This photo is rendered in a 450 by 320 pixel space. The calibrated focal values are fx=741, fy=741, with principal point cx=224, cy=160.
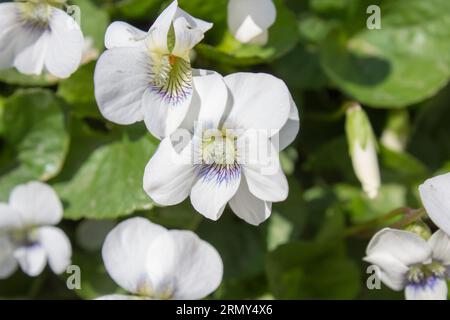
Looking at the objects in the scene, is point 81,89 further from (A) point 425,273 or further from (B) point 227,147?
(A) point 425,273

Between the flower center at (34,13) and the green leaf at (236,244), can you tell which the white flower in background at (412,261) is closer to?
the green leaf at (236,244)

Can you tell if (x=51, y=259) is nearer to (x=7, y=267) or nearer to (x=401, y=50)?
(x=7, y=267)

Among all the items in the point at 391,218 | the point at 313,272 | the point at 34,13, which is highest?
the point at 34,13

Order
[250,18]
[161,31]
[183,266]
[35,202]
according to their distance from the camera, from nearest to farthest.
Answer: [161,31]
[183,266]
[250,18]
[35,202]

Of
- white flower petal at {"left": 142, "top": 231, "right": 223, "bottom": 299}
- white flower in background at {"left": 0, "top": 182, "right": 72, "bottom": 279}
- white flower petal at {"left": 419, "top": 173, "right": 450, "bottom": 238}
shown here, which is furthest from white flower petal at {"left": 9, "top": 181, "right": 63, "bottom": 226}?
white flower petal at {"left": 419, "top": 173, "right": 450, "bottom": 238}

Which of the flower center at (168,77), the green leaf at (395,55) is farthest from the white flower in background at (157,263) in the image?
the green leaf at (395,55)

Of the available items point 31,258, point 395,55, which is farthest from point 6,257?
point 395,55
